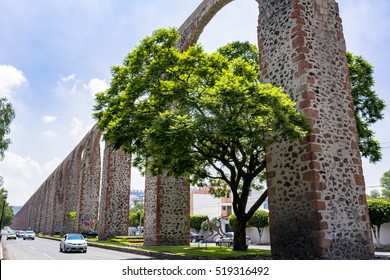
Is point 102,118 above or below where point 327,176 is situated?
above

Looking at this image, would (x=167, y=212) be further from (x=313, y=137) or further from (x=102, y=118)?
(x=313, y=137)

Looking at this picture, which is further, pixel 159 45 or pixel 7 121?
pixel 7 121

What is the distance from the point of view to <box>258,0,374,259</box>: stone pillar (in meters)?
10.6

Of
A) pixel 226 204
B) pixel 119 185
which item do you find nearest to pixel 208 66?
pixel 119 185

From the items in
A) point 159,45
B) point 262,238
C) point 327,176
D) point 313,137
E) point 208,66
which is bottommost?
point 262,238

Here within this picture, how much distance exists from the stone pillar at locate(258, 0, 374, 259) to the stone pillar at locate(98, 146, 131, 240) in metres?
19.3

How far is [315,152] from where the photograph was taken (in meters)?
10.9

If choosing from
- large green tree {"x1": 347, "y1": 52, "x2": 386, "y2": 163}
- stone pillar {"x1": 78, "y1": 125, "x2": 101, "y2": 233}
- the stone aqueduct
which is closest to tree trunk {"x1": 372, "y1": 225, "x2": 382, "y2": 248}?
large green tree {"x1": 347, "y1": 52, "x2": 386, "y2": 163}

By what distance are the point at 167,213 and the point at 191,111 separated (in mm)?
9404

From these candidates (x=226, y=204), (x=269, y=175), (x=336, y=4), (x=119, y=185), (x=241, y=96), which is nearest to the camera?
(x=241, y=96)

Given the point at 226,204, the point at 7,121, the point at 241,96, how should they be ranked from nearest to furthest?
1. the point at 241,96
2. the point at 7,121
3. the point at 226,204

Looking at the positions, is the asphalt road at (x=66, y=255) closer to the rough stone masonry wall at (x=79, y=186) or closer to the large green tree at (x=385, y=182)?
the rough stone masonry wall at (x=79, y=186)

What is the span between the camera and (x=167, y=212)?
19.7 m

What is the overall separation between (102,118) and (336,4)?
994 cm
